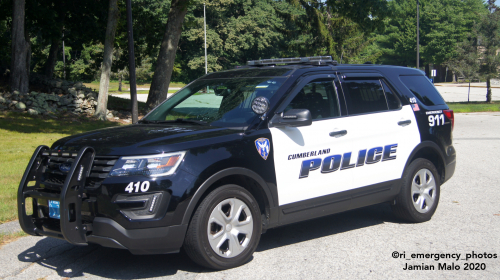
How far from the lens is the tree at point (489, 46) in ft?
126

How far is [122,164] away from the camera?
13.5 feet

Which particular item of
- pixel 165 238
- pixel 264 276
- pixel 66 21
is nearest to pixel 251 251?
pixel 264 276

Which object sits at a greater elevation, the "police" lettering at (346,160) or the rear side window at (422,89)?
the rear side window at (422,89)

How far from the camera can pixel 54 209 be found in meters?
4.26

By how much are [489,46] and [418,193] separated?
123ft

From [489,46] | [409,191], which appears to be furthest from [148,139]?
[489,46]

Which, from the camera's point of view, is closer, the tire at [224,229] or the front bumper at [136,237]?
the front bumper at [136,237]

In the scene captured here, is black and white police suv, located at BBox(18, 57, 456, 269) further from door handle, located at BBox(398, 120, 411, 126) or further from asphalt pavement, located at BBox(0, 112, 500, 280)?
asphalt pavement, located at BBox(0, 112, 500, 280)

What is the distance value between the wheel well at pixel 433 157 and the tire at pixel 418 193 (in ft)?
0.28

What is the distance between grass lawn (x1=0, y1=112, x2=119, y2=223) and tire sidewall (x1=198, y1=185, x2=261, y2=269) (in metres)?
3.38

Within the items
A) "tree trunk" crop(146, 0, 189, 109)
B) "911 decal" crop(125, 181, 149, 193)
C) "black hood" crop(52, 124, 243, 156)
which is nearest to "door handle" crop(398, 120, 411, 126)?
"black hood" crop(52, 124, 243, 156)

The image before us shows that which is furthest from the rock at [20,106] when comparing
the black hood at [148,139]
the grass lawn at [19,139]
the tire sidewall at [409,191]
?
the tire sidewall at [409,191]

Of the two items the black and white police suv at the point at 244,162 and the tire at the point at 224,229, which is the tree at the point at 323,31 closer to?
the black and white police suv at the point at 244,162

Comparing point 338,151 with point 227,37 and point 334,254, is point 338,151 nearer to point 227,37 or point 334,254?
point 334,254
